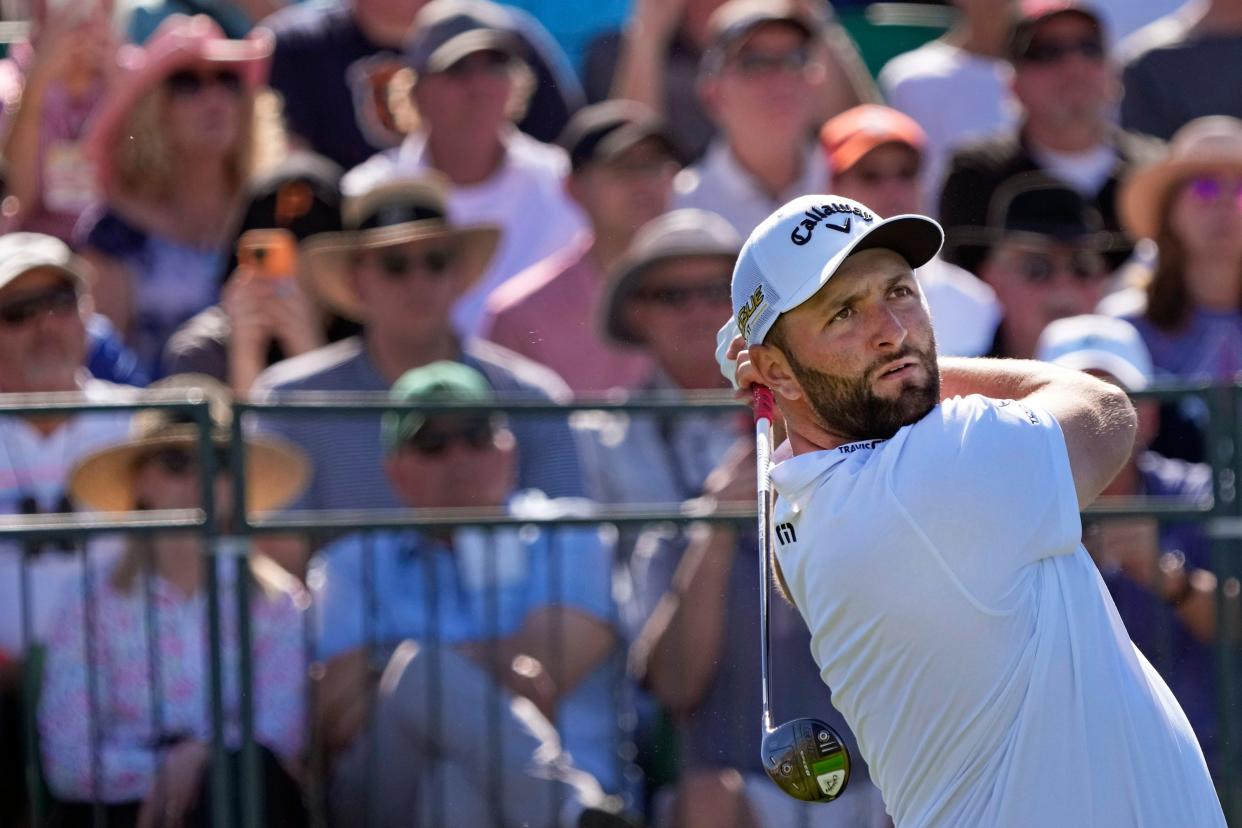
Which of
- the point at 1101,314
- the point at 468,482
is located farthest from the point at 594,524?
the point at 1101,314

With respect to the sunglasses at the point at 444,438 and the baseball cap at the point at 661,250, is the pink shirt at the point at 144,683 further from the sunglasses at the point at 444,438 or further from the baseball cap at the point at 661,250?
the baseball cap at the point at 661,250

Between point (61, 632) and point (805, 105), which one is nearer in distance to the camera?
point (61, 632)

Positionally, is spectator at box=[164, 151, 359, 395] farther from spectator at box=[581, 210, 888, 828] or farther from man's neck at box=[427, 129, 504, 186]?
spectator at box=[581, 210, 888, 828]

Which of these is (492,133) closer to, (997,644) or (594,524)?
(594,524)

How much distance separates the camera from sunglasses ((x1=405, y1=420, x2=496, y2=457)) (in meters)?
6.42

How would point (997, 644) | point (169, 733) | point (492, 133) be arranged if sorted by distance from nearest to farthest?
point (997, 644), point (169, 733), point (492, 133)

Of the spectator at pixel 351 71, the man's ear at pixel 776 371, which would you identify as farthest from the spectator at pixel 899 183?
the man's ear at pixel 776 371

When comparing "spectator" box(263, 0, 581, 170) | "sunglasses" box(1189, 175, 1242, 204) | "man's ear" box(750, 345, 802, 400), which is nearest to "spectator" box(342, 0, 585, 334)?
"spectator" box(263, 0, 581, 170)

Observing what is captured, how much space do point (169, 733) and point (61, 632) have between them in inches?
17.6

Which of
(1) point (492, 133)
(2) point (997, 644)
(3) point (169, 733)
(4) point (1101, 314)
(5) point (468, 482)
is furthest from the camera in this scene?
(1) point (492, 133)

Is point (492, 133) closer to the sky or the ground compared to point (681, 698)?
closer to the sky

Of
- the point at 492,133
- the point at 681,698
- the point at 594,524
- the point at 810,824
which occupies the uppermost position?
the point at 492,133

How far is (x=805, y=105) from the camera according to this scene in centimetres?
819

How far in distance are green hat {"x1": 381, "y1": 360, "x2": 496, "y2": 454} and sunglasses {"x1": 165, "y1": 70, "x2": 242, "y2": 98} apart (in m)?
1.79
